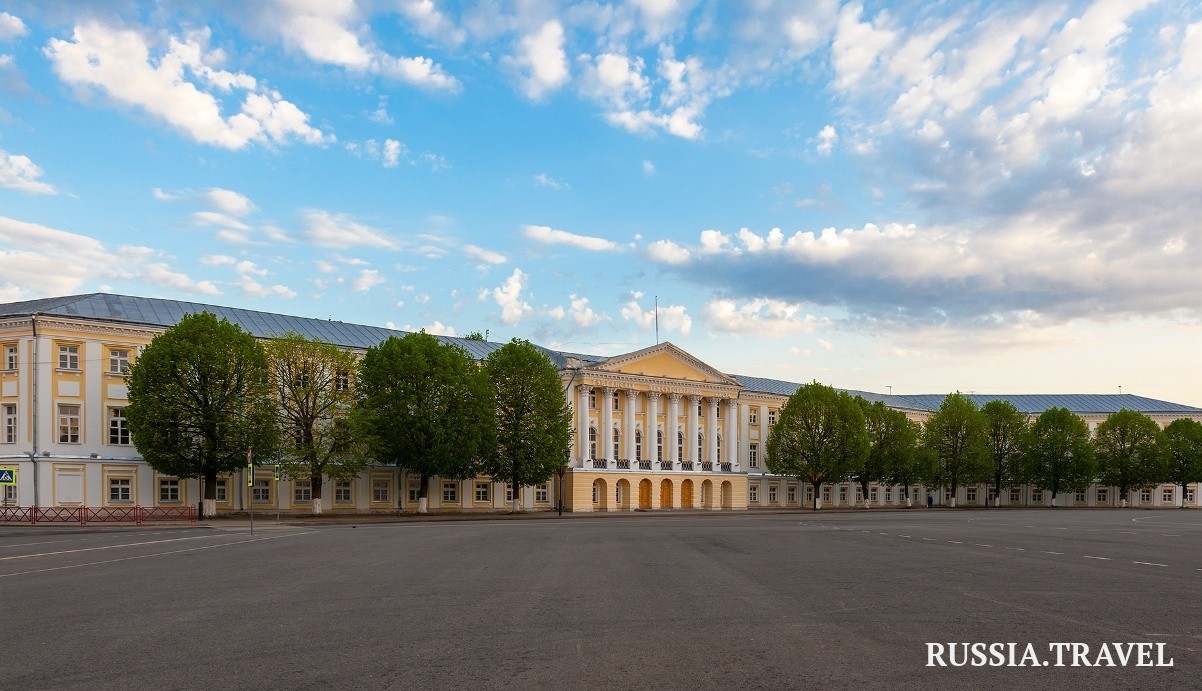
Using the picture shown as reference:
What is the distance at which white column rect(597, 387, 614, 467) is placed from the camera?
81.3m

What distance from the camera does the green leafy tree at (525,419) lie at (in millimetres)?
66688

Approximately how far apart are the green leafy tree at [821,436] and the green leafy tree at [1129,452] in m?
41.3

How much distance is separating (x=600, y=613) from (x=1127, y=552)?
73.5 feet

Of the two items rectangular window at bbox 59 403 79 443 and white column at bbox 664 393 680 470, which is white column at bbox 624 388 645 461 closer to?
white column at bbox 664 393 680 470

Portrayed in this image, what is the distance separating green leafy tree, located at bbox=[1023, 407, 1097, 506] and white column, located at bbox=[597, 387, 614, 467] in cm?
5518

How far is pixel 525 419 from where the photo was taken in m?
67.5

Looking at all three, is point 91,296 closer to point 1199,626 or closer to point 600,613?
point 600,613

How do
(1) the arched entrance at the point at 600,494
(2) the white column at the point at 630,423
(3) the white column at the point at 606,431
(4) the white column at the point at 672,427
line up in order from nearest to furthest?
1. (1) the arched entrance at the point at 600,494
2. (3) the white column at the point at 606,431
3. (2) the white column at the point at 630,423
4. (4) the white column at the point at 672,427

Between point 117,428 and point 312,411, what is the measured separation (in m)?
12.1

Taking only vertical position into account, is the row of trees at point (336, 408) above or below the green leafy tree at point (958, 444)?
above

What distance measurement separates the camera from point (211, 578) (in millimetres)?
19219

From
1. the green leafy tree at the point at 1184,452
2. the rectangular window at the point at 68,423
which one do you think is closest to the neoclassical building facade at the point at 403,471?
the rectangular window at the point at 68,423

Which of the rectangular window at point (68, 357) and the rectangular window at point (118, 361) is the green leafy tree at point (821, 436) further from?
the rectangular window at point (68, 357)

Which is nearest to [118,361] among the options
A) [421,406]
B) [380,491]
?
[421,406]
